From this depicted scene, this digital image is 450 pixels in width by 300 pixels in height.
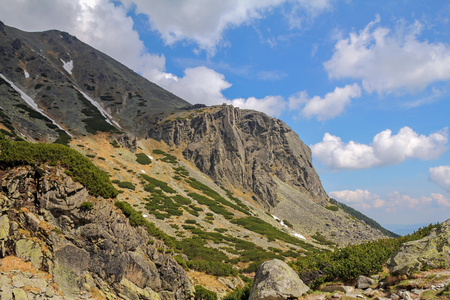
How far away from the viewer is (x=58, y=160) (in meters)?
17.2

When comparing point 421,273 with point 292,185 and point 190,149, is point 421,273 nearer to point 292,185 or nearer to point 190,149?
point 190,149

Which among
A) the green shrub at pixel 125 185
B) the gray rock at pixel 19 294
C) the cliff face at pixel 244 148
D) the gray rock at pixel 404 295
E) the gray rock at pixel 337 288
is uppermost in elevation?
the cliff face at pixel 244 148

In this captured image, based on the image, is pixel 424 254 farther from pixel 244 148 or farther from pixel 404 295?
pixel 244 148

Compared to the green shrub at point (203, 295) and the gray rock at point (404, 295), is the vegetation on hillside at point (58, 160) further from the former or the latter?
the gray rock at point (404, 295)

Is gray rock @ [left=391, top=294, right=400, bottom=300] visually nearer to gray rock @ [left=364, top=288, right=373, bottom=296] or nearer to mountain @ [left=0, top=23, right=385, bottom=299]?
gray rock @ [left=364, top=288, right=373, bottom=296]

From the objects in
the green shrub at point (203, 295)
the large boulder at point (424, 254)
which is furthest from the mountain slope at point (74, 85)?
the large boulder at point (424, 254)

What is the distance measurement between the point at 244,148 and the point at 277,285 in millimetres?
97744

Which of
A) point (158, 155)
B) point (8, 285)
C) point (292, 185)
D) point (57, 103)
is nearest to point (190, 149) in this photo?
point (158, 155)

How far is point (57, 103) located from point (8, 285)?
108 m

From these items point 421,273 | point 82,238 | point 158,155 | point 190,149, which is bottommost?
point 82,238

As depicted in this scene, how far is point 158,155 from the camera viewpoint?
88.9m

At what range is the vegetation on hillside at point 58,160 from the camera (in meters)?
15.6

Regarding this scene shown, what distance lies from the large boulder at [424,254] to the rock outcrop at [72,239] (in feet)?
50.7

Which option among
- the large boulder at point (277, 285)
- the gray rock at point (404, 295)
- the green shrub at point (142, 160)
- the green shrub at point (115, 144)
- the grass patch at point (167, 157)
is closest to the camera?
the gray rock at point (404, 295)
